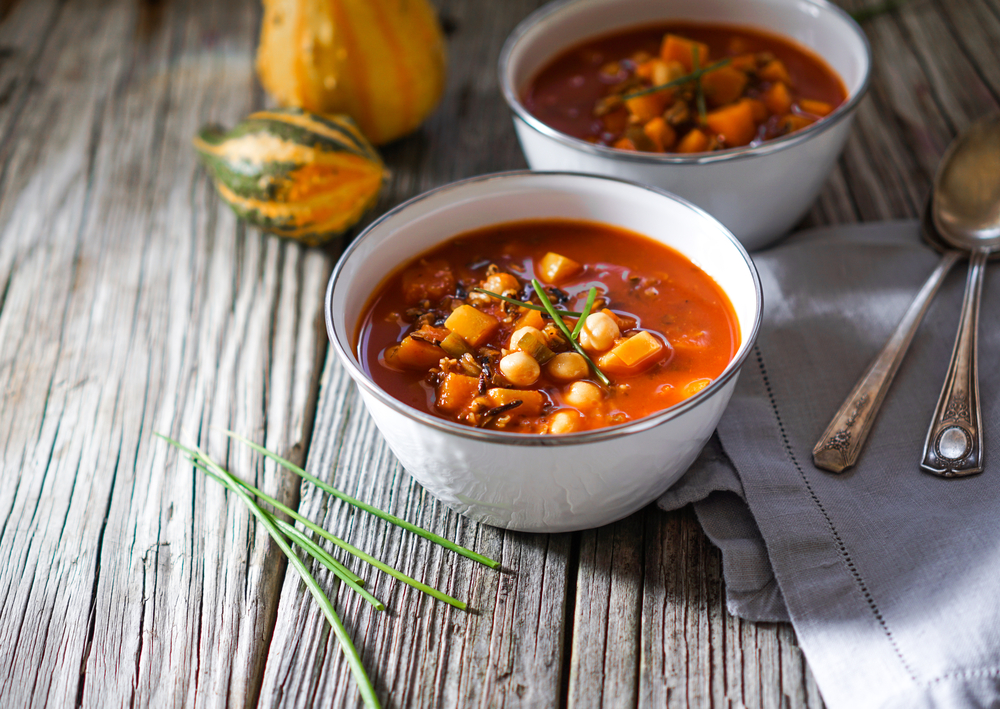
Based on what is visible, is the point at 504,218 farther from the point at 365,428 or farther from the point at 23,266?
the point at 23,266

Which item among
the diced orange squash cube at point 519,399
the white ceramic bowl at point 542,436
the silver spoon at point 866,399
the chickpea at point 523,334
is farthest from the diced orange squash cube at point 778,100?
the diced orange squash cube at point 519,399

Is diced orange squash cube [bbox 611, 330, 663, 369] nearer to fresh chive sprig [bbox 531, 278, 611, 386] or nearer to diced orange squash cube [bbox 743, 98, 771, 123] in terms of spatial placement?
fresh chive sprig [bbox 531, 278, 611, 386]

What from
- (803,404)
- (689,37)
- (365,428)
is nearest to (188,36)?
(689,37)

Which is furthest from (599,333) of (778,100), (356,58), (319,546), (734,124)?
(356,58)

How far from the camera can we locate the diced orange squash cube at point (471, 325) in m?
1.72

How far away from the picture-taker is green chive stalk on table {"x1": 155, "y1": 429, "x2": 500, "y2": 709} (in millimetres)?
1531

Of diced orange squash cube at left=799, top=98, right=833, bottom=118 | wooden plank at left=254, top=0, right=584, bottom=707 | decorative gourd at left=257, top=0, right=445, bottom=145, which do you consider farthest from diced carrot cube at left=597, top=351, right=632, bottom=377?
decorative gourd at left=257, top=0, right=445, bottom=145

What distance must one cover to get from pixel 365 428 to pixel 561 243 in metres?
0.64

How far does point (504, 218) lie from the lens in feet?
6.47

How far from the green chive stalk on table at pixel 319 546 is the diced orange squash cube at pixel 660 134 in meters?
1.21

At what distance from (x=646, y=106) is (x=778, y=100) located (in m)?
0.38

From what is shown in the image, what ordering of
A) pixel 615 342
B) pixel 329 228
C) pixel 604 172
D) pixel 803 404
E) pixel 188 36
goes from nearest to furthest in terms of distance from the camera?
1. pixel 615 342
2. pixel 803 404
3. pixel 604 172
4. pixel 329 228
5. pixel 188 36

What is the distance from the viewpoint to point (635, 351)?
1645mm

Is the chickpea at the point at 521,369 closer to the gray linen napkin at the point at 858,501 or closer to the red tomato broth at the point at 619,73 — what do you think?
the gray linen napkin at the point at 858,501
